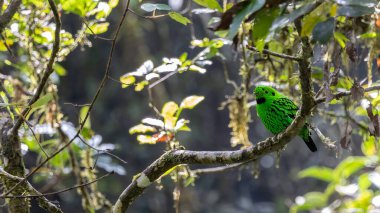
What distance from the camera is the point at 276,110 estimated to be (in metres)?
3.00

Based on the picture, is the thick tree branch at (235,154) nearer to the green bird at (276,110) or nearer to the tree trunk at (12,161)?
the tree trunk at (12,161)

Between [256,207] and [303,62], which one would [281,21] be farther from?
[256,207]

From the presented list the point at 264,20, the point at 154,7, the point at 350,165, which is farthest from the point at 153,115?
the point at 264,20

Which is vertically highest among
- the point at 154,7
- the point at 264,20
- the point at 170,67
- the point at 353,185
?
the point at 264,20

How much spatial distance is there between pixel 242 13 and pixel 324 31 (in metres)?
0.20

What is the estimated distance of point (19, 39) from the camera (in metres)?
3.11

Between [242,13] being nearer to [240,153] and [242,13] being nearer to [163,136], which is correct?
[240,153]

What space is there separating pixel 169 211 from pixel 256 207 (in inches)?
63.9

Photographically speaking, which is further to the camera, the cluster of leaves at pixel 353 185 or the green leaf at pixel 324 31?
the cluster of leaves at pixel 353 185

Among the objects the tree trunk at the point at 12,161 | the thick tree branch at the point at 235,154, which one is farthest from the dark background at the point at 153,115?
the thick tree branch at the point at 235,154

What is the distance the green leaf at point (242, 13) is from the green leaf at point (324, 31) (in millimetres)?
155

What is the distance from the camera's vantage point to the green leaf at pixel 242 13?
4.21 ft

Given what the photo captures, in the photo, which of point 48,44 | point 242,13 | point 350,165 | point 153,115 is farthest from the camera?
point 153,115

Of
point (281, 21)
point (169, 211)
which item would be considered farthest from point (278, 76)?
point (169, 211)
